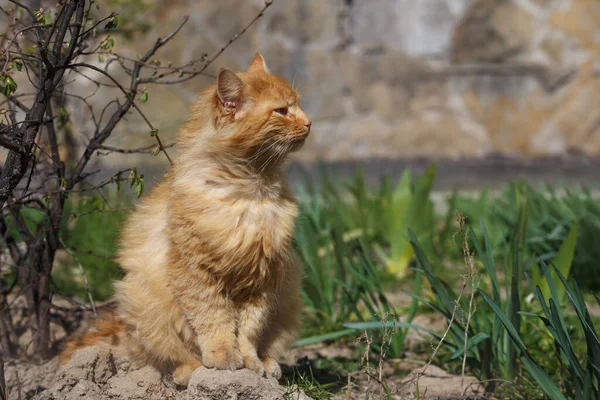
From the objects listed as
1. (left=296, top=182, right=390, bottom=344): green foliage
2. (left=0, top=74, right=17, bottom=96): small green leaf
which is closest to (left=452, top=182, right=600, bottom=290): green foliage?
(left=296, top=182, right=390, bottom=344): green foliage

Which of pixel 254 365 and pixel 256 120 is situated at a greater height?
pixel 256 120

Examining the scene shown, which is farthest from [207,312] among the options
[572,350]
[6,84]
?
[572,350]

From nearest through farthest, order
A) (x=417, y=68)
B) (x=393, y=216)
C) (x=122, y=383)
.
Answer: (x=122, y=383)
(x=393, y=216)
(x=417, y=68)

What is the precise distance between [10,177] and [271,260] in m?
0.80

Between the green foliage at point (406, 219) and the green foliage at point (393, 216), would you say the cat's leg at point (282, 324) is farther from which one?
the green foliage at point (406, 219)

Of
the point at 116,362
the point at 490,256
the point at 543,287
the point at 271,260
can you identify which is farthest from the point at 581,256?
the point at 116,362

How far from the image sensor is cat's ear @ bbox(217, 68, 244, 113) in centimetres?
210

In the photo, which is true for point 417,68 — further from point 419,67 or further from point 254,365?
point 254,365

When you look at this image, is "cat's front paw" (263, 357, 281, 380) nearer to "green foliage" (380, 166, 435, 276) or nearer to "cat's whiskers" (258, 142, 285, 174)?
"cat's whiskers" (258, 142, 285, 174)

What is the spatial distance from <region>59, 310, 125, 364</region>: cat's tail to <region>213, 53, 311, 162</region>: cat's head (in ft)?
2.86

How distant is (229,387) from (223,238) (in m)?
0.44

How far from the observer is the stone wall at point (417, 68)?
20.5ft

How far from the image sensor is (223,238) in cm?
210

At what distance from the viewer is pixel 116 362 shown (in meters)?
2.47
